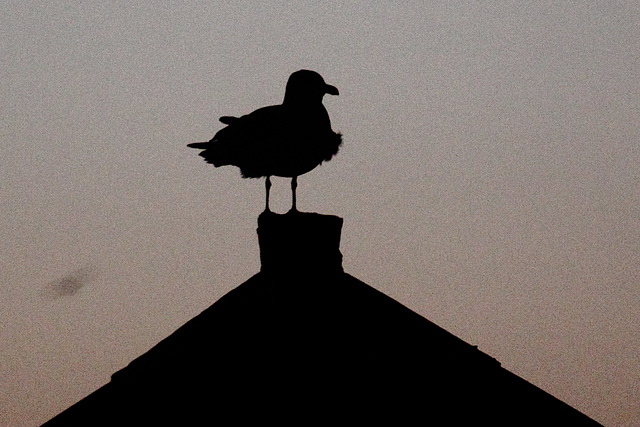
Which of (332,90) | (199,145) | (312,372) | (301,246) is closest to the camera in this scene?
(312,372)

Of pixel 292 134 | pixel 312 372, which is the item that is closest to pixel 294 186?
pixel 292 134

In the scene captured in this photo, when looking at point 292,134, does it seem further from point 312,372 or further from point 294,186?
point 312,372

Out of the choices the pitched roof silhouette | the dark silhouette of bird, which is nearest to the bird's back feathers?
the dark silhouette of bird

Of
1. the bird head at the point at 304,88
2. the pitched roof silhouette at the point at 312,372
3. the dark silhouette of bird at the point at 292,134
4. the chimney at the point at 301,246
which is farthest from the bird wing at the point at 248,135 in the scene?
the pitched roof silhouette at the point at 312,372

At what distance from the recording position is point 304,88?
293 inches

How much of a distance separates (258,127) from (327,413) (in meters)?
3.38

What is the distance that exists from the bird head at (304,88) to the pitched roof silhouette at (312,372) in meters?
2.14

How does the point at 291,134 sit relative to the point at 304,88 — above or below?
below

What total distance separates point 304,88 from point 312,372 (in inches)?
130

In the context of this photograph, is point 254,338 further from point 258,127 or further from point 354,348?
point 258,127

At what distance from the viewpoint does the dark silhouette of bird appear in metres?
7.31

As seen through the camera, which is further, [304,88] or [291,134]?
[304,88]

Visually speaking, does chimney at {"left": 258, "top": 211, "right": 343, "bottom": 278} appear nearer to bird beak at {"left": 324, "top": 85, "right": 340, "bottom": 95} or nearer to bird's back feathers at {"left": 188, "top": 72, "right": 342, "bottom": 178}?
bird's back feathers at {"left": 188, "top": 72, "right": 342, "bottom": 178}

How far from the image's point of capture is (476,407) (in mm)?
5012
